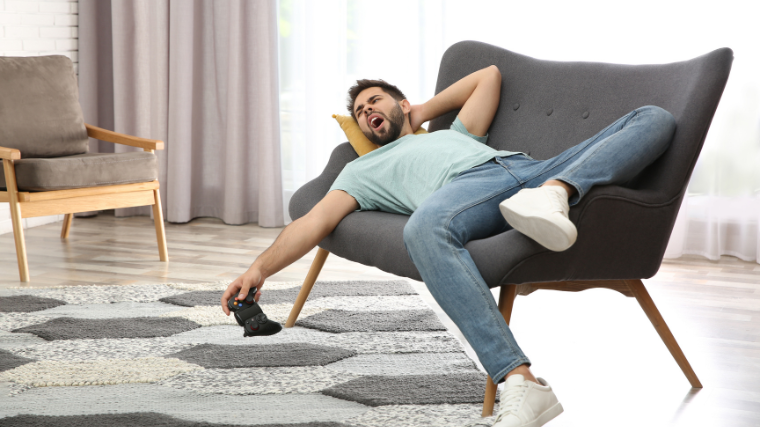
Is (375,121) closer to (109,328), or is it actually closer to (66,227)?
(109,328)

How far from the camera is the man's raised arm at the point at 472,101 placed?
2184 mm

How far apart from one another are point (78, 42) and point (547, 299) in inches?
126

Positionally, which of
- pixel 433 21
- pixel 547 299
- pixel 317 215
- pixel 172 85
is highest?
pixel 433 21

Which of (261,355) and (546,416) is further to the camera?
(261,355)

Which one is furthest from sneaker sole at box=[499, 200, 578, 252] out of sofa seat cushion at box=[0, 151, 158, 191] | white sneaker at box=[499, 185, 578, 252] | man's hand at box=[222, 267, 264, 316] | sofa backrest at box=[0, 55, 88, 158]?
sofa backrest at box=[0, 55, 88, 158]

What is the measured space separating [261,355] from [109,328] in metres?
0.55

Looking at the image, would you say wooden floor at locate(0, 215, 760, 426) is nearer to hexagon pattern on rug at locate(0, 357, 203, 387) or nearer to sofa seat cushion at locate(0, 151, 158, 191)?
sofa seat cushion at locate(0, 151, 158, 191)

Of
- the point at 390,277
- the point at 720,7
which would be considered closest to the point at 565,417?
the point at 390,277

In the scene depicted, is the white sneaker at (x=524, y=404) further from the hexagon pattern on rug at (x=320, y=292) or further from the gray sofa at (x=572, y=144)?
the hexagon pattern on rug at (x=320, y=292)

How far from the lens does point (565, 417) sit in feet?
5.33

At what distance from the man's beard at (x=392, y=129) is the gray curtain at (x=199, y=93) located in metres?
1.88

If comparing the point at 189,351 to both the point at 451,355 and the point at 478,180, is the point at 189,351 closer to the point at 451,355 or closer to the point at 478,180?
the point at 451,355

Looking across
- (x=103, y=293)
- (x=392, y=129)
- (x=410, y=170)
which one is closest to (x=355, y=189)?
(x=410, y=170)

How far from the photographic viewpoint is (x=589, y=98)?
2.05 m
